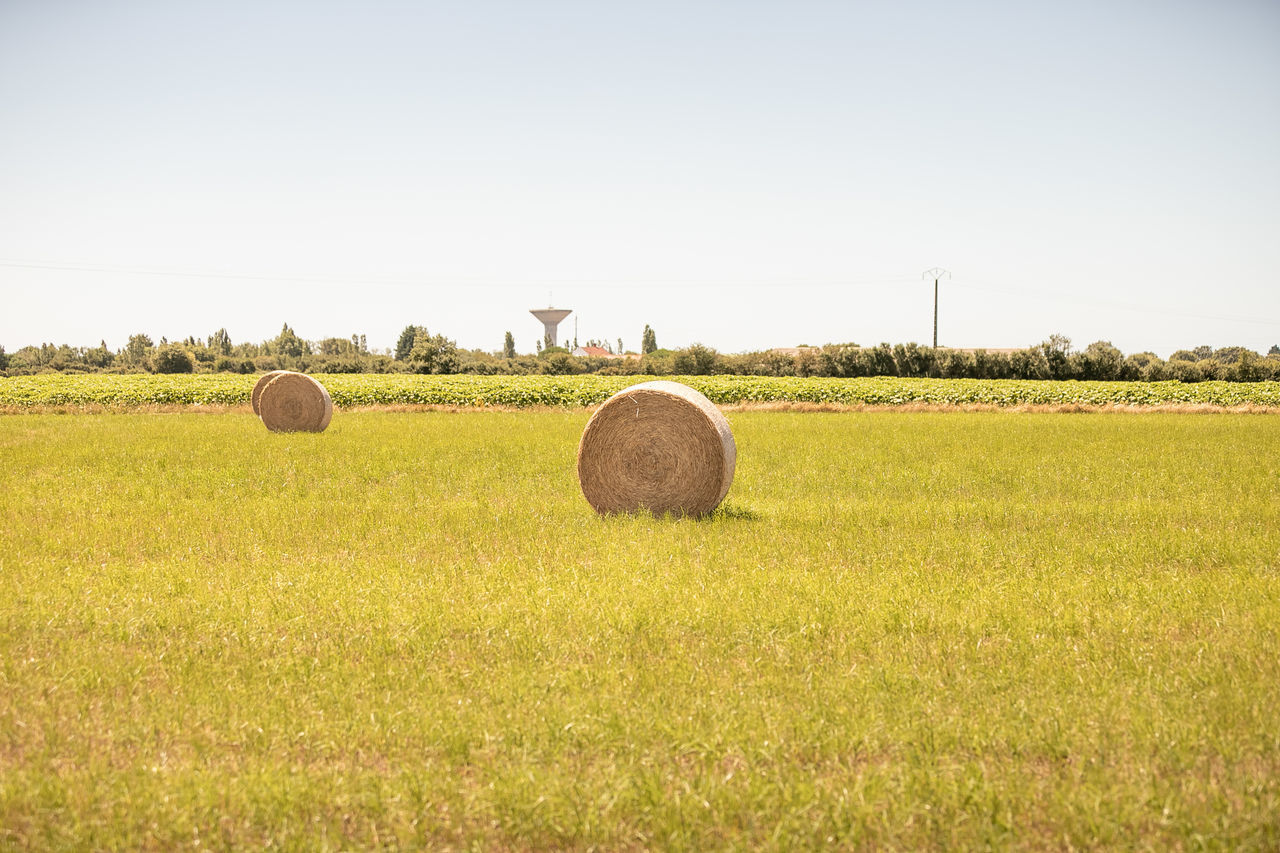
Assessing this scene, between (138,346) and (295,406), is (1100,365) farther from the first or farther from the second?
(138,346)

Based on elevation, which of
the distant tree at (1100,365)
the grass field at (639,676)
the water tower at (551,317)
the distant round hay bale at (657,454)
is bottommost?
the grass field at (639,676)

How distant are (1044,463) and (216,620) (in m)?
17.6

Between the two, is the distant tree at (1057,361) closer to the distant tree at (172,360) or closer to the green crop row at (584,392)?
the green crop row at (584,392)

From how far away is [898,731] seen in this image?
607 cm

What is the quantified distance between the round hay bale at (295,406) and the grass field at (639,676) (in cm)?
1426

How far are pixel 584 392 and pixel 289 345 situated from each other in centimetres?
11053

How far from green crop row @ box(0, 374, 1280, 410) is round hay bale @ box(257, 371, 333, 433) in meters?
12.9

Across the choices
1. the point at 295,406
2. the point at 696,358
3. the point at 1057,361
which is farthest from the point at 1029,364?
the point at 295,406

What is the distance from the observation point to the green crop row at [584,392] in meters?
43.7

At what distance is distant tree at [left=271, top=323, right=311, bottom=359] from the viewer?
141 meters

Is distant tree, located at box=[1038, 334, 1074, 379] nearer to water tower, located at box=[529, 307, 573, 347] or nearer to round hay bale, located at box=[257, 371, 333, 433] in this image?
round hay bale, located at box=[257, 371, 333, 433]

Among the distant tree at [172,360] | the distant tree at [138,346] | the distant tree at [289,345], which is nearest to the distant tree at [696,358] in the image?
the distant tree at [172,360]

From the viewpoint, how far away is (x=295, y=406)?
95.5ft

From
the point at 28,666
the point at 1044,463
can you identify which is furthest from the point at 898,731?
the point at 1044,463
